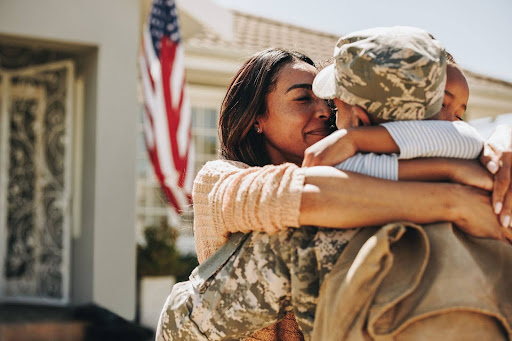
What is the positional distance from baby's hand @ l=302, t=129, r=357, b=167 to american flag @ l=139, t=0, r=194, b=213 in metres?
4.55

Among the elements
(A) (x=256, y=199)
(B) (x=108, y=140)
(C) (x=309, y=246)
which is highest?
(A) (x=256, y=199)

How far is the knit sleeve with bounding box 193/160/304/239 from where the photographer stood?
1.55 m

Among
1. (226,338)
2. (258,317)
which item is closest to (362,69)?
(258,317)

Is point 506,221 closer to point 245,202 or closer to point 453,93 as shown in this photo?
point 453,93

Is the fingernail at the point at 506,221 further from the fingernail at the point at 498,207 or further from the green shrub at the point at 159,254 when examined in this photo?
the green shrub at the point at 159,254

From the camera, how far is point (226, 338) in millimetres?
1699

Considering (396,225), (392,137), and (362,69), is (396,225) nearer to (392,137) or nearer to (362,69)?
(392,137)

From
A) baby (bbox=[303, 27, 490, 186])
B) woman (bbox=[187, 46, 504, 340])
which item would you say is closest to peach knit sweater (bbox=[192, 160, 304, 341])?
woman (bbox=[187, 46, 504, 340])

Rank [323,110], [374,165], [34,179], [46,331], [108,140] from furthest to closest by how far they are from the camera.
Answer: [34,179]
[46,331]
[108,140]
[323,110]
[374,165]

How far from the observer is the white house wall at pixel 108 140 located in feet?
19.1

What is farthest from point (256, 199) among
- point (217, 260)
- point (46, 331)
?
point (46, 331)

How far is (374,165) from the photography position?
1.57 meters

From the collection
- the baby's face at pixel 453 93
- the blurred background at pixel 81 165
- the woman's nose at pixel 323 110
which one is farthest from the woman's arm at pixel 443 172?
the blurred background at pixel 81 165

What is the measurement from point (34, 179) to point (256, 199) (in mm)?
6082
